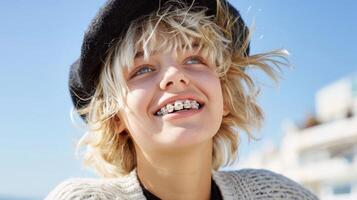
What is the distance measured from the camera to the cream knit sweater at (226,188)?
2.24m

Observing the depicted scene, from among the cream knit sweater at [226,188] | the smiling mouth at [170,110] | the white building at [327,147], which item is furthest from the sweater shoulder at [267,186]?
the white building at [327,147]

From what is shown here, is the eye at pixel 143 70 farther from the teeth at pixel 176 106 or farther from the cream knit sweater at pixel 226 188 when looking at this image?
the cream knit sweater at pixel 226 188

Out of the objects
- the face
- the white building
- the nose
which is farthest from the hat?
the white building

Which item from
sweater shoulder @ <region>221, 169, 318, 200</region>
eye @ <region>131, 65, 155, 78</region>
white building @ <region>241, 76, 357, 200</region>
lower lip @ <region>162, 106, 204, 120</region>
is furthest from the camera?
white building @ <region>241, 76, 357, 200</region>

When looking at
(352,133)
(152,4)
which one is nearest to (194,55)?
(152,4)

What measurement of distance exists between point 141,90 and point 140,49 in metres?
0.18

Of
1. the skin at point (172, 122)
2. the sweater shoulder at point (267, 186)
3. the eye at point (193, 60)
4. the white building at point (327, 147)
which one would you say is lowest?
the white building at point (327, 147)

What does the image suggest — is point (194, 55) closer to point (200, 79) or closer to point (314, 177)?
point (200, 79)

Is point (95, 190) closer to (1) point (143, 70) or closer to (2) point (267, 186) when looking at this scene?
(1) point (143, 70)

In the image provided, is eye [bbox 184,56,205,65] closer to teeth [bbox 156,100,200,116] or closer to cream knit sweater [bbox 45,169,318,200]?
teeth [bbox 156,100,200,116]

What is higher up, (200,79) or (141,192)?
(200,79)

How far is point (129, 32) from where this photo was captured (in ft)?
7.72

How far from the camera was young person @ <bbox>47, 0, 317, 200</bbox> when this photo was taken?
7.37 feet

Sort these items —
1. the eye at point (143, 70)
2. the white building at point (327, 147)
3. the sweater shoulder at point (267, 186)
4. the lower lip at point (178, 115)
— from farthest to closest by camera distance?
the white building at point (327, 147), the sweater shoulder at point (267, 186), the eye at point (143, 70), the lower lip at point (178, 115)
